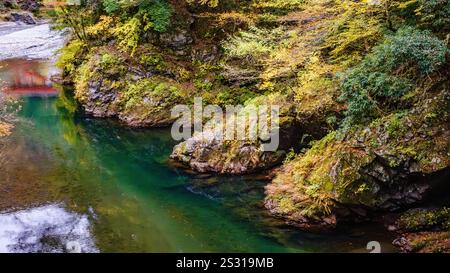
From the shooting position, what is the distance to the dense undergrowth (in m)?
10.5

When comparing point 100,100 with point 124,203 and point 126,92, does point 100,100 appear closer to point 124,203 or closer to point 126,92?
point 126,92

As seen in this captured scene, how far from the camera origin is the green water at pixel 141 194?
1028 cm

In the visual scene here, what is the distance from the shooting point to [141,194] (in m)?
12.8

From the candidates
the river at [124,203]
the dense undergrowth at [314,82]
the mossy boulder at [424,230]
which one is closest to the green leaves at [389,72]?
the dense undergrowth at [314,82]

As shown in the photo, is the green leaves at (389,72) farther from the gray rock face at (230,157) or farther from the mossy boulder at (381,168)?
the gray rock face at (230,157)

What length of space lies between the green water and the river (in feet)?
0.08

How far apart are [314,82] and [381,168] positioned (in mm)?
4117

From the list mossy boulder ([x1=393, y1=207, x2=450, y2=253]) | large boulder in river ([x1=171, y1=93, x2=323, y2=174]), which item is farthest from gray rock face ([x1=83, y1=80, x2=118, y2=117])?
mossy boulder ([x1=393, y1=207, x2=450, y2=253])

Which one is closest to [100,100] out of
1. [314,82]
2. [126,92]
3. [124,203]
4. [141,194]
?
[126,92]

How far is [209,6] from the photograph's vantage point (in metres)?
20.5

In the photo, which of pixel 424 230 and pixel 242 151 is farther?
pixel 242 151
